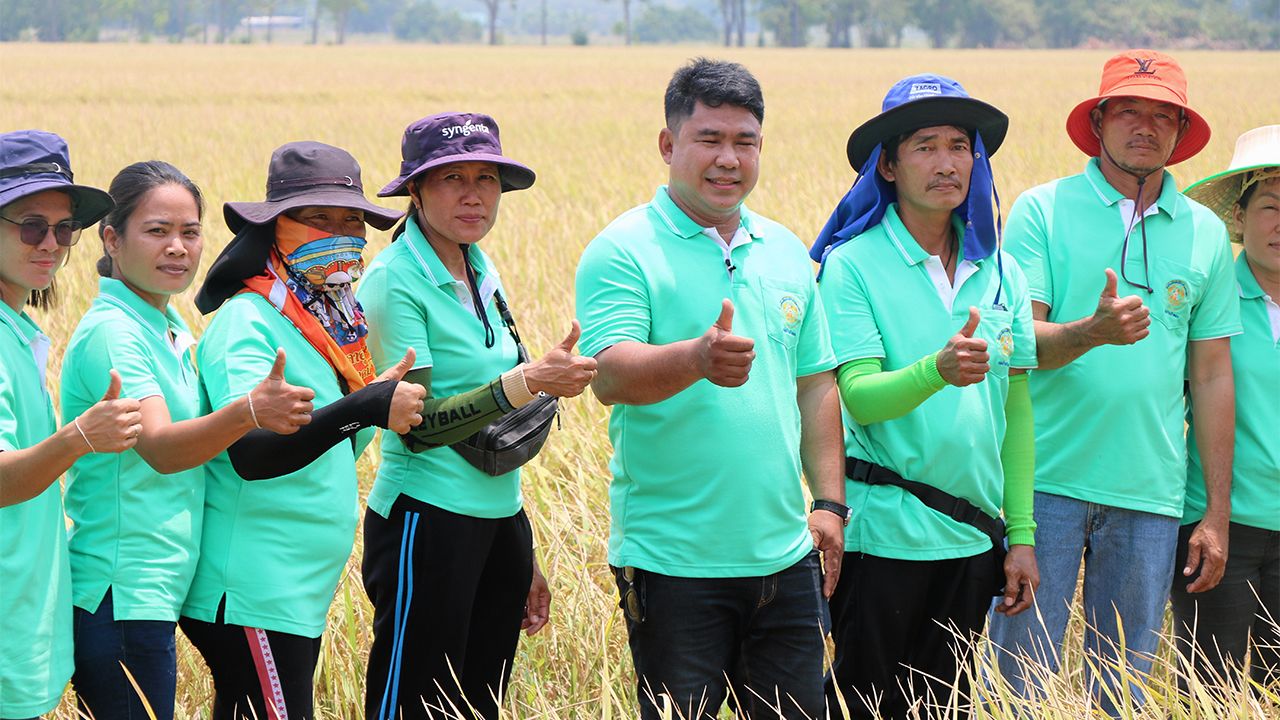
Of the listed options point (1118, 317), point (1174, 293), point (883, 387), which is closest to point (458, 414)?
point (883, 387)

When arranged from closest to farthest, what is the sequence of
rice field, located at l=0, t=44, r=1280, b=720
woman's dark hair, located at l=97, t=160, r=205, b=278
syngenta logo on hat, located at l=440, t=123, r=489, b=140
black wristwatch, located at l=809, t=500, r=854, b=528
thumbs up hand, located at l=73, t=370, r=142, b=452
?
thumbs up hand, located at l=73, t=370, r=142, b=452
woman's dark hair, located at l=97, t=160, r=205, b=278
black wristwatch, located at l=809, t=500, r=854, b=528
syngenta logo on hat, located at l=440, t=123, r=489, b=140
rice field, located at l=0, t=44, r=1280, b=720

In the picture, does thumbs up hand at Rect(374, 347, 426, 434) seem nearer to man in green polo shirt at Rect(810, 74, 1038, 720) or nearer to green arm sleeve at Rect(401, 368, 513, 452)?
green arm sleeve at Rect(401, 368, 513, 452)

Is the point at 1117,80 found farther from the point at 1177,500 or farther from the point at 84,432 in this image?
the point at 84,432

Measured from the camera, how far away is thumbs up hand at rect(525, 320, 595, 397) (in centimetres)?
239

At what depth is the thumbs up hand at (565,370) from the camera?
7.84 ft

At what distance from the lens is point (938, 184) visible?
2.82 metres

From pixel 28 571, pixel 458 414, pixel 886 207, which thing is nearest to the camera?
pixel 28 571

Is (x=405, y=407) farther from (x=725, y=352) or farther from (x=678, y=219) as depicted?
(x=678, y=219)

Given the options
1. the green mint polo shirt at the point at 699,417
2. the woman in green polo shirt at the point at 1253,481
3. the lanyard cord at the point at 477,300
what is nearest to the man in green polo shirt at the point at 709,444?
the green mint polo shirt at the point at 699,417

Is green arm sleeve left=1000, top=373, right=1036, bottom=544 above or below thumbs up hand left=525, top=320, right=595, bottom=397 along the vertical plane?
below

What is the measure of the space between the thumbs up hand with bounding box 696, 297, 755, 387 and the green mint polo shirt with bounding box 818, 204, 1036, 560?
21.4 inches

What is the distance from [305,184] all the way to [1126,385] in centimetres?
183

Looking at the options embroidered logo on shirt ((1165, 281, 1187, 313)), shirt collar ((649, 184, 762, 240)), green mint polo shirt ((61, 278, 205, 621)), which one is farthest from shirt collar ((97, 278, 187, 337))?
embroidered logo on shirt ((1165, 281, 1187, 313))

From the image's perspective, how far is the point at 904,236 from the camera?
9.31ft
